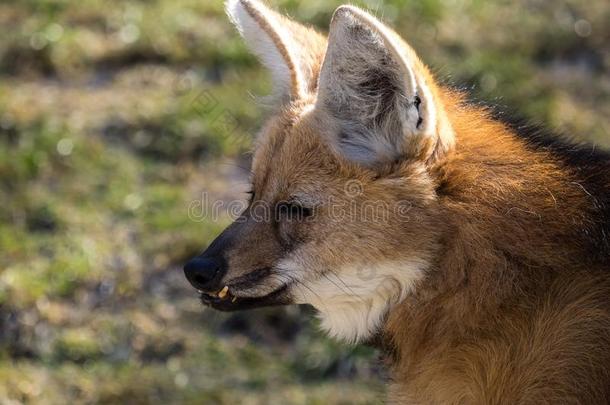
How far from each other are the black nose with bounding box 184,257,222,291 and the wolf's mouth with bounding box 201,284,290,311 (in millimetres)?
57

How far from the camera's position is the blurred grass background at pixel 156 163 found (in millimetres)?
5070

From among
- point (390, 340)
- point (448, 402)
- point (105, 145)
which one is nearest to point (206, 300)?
point (390, 340)

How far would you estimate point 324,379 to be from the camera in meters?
5.08

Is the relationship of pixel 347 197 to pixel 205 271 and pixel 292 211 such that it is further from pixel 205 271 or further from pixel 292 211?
pixel 205 271

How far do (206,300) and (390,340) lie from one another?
0.68m

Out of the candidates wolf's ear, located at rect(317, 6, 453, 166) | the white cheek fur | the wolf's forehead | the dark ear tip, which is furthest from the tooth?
the dark ear tip

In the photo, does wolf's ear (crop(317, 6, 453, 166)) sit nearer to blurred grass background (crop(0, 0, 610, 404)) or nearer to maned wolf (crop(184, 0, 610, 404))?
maned wolf (crop(184, 0, 610, 404))

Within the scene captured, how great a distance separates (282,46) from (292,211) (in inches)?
27.5

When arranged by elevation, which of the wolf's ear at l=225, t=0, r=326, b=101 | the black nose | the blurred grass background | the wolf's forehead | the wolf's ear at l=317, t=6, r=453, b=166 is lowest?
the blurred grass background

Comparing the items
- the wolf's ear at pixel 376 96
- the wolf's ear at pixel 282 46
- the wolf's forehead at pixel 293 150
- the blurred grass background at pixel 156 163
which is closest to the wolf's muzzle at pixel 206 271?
the wolf's forehead at pixel 293 150

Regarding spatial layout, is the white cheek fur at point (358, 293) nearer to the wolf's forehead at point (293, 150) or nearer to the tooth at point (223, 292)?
the tooth at point (223, 292)

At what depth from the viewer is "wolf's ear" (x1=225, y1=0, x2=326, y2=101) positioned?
12.9 ft

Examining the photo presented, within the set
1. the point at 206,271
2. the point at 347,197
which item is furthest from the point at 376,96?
the point at 206,271

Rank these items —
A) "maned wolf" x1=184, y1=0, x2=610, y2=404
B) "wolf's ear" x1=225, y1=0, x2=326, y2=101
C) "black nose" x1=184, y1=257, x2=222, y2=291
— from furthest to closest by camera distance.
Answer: "wolf's ear" x1=225, y1=0, x2=326, y2=101
"black nose" x1=184, y1=257, x2=222, y2=291
"maned wolf" x1=184, y1=0, x2=610, y2=404
